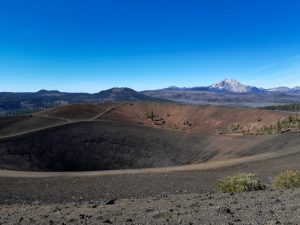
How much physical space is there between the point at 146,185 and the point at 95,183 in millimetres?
2986

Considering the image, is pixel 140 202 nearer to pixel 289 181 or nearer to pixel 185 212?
pixel 185 212

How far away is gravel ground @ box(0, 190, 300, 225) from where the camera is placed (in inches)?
467

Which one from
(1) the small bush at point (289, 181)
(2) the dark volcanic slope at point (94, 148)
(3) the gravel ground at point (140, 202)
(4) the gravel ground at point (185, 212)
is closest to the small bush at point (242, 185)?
(3) the gravel ground at point (140, 202)

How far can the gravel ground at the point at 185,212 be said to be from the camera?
38.9ft

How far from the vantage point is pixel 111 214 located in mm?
13438

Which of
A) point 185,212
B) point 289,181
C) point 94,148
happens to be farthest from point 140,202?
point 94,148

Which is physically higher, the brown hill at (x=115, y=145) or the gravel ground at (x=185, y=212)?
the gravel ground at (x=185, y=212)

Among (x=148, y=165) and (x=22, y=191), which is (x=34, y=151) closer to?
(x=148, y=165)

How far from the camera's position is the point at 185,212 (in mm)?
13125

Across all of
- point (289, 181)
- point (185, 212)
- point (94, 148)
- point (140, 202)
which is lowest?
point (94, 148)

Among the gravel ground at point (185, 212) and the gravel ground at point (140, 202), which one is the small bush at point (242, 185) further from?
the gravel ground at point (185, 212)

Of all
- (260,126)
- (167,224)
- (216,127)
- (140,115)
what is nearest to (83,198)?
(167,224)

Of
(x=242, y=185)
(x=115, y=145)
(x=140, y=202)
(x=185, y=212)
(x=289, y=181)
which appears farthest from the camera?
(x=115, y=145)

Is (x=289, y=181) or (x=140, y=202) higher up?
(x=289, y=181)
